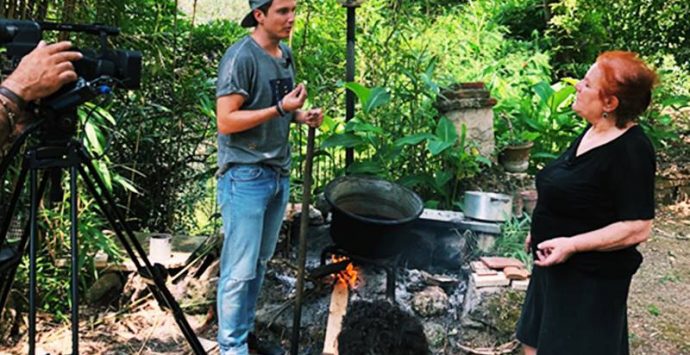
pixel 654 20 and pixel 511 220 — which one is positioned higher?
pixel 654 20

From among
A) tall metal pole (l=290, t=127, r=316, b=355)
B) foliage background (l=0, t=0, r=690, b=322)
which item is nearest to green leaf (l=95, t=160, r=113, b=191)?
foliage background (l=0, t=0, r=690, b=322)

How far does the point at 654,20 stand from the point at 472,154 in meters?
2.77

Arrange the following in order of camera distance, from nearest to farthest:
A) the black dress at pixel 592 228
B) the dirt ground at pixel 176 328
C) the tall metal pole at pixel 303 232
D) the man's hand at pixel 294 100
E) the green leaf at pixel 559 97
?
the black dress at pixel 592 228
the man's hand at pixel 294 100
the tall metal pole at pixel 303 232
the dirt ground at pixel 176 328
the green leaf at pixel 559 97

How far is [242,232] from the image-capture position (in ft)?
7.88

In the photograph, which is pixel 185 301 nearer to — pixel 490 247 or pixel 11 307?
pixel 11 307

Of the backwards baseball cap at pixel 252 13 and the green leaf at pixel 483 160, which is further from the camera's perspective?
the green leaf at pixel 483 160

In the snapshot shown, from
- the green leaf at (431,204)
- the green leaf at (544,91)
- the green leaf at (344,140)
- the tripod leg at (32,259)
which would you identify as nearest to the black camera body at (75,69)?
the tripod leg at (32,259)

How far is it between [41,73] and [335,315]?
1732mm

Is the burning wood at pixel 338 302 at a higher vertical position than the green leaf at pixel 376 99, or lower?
lower

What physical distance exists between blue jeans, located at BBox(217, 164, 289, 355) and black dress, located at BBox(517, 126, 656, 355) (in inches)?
39.1

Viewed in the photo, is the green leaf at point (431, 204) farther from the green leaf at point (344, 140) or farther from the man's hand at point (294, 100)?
the man's hand at point (294, 100)

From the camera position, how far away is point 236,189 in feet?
7.82

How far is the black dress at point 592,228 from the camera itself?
1873mm

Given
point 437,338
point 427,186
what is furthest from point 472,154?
point 437,338
